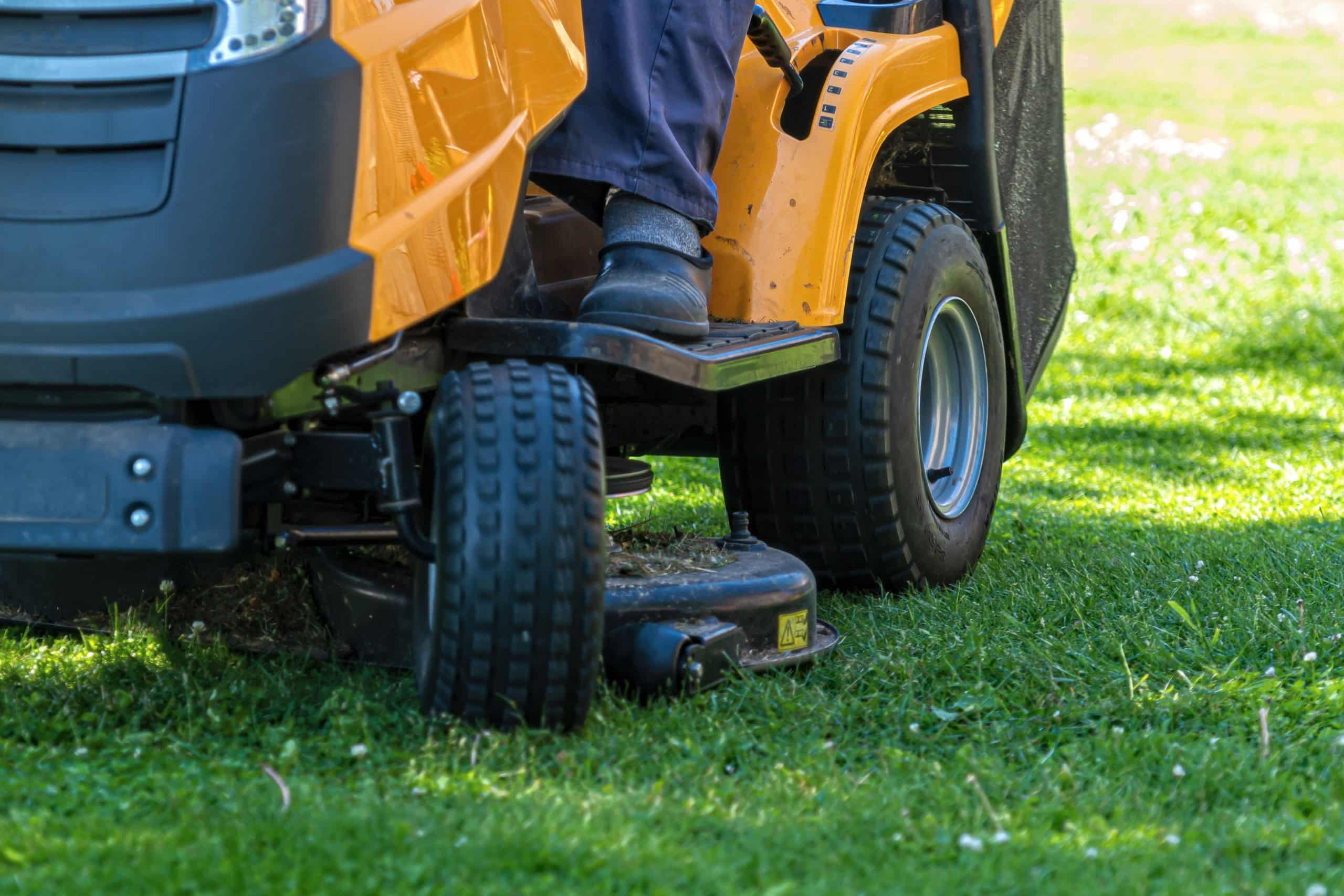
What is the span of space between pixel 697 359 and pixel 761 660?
0.53m

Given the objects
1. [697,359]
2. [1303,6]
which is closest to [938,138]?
[697,359]

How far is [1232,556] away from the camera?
150 inches

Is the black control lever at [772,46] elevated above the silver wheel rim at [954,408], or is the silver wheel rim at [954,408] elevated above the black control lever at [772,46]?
the black control lever at [772,46]

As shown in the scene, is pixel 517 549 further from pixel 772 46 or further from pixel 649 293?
pixel 772 46

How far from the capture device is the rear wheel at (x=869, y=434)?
338 centimetres

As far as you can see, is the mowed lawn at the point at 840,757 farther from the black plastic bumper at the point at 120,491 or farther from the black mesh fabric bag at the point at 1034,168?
the black mesh fabric bag at the point at 1034,168

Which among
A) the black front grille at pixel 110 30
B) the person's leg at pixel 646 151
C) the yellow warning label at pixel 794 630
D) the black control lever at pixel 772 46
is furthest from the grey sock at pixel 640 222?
the black front grille at pixel 110 30

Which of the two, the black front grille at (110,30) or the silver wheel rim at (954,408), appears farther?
the silver wheel rim at (954,408)

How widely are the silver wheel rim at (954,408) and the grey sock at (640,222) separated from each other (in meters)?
1.04

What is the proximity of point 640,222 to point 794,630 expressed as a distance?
0.76 m

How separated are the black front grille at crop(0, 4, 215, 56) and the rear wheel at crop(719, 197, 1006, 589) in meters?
1.49

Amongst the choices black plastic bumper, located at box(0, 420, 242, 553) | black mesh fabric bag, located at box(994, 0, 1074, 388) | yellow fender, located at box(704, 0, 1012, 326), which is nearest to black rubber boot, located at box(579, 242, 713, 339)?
yellow fender, located at box(704, 0, 1012, 326)

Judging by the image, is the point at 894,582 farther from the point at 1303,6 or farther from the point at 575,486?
the point at 1303,6

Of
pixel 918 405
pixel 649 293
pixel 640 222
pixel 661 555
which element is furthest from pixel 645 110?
pixel 918 405
